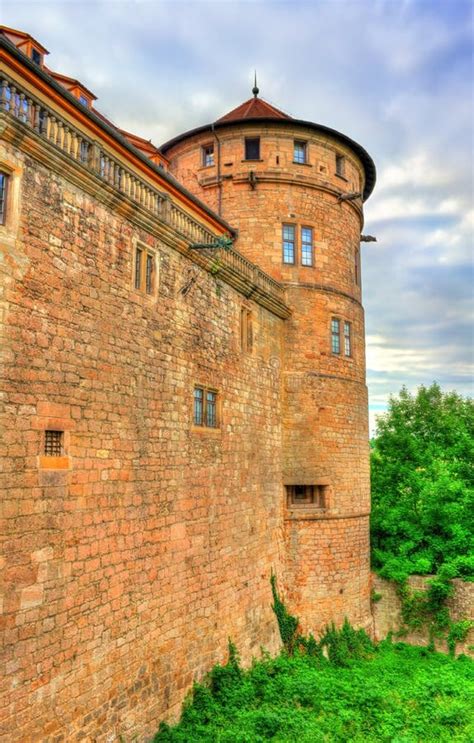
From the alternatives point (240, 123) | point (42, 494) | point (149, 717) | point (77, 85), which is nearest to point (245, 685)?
point (149, 717)

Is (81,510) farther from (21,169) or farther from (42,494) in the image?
(21,169)

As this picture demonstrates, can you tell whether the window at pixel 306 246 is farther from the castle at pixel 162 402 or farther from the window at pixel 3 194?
the window at pixel 3 194

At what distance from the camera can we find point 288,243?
18641mm

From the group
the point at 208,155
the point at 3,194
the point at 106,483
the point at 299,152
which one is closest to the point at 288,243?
the point at 299,152

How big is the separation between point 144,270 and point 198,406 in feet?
10.6

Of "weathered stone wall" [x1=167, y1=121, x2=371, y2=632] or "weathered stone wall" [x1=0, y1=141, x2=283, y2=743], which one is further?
"weathered stone wall" [x1=167, y1=121, x2=371, y2=632]

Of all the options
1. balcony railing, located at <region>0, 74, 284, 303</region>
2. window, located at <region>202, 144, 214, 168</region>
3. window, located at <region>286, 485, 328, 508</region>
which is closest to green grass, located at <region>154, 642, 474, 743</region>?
window, located at <region>286, 485, 328, 508</region>

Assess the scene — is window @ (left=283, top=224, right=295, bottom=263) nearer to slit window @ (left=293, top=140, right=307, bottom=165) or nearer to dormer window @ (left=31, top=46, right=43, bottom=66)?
slit window @ (left=293, top=140, right=307, bottom=165)

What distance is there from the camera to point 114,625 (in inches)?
373

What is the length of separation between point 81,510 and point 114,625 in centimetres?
205

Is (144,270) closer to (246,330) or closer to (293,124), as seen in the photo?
(246,330)

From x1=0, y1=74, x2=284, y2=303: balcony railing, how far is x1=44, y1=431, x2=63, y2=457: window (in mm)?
4009

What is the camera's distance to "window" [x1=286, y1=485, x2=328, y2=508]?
17.9 m

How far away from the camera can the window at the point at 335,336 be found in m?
18.9
